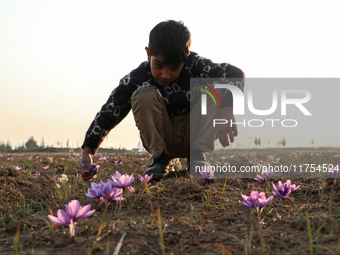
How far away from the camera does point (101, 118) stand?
323 centimetres

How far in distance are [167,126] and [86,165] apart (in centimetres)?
101

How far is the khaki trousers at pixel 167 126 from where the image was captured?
3119mm

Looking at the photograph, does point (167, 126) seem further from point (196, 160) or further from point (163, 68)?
point (163, 68)

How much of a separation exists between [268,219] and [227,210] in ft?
0.84

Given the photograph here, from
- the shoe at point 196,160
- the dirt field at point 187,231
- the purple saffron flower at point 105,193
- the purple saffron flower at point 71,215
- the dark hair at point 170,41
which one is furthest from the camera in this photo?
the shoe at point 196,160

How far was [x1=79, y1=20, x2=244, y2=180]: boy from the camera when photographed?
9.50 ft

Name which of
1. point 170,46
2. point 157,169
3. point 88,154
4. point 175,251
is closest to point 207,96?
point 170,46

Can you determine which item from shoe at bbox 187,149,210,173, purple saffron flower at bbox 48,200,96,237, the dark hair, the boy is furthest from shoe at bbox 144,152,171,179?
purple saffron flower at bbox 48,200,96,237

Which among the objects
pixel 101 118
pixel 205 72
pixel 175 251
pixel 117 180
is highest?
pixel 205 72

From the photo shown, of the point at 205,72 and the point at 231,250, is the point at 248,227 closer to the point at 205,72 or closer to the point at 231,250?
the point at 231,250

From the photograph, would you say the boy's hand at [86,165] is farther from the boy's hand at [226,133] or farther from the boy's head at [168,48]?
the boy's hand at [226,133]

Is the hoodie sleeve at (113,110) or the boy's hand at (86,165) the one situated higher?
the hoodie sleeve at (113,110)

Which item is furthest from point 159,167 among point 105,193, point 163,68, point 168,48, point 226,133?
point 105,193

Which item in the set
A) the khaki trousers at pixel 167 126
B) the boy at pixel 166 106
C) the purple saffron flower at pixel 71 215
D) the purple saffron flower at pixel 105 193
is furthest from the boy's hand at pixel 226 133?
the purple saffron flower at pixel 71 215
